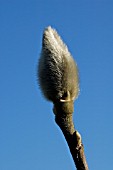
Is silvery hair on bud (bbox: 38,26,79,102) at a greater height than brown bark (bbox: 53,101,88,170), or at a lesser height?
greater

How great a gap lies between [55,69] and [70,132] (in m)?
0.46

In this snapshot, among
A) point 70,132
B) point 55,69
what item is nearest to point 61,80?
point 55,69

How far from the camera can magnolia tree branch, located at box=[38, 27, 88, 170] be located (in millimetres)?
2584

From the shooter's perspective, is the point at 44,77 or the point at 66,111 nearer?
the point at 44,77

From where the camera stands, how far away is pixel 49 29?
2.76 m

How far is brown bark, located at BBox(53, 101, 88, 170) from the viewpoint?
262 cm

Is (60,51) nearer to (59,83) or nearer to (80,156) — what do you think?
(59,83)

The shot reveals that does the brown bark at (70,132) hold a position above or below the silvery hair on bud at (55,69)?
below

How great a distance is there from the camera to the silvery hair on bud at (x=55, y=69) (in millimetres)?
2576

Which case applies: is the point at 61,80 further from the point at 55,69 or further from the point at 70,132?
the point at 70,132

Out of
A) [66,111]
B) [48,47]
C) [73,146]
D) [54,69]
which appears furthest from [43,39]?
[73,146]

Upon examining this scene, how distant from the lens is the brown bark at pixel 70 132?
2615 millimetres

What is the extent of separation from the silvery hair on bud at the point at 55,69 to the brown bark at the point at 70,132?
9 centimetres

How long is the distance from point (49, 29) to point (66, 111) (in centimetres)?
60
